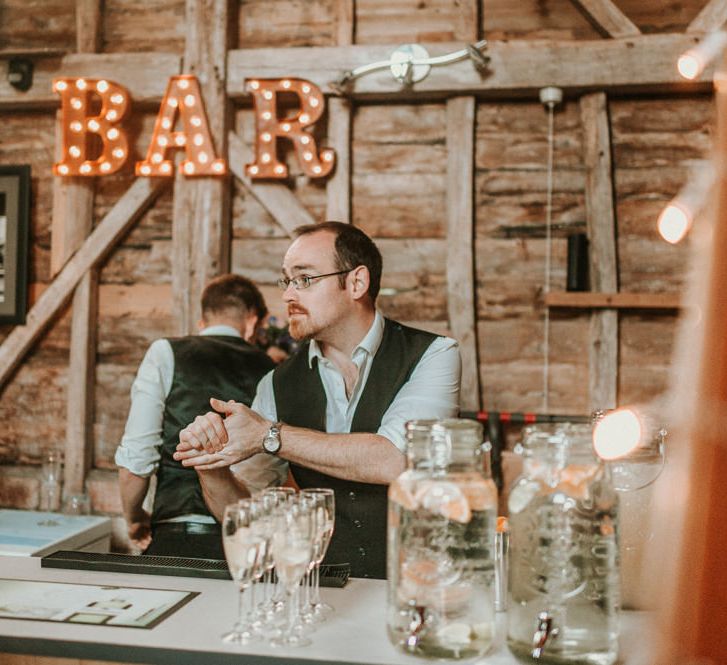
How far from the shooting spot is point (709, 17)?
3926mm

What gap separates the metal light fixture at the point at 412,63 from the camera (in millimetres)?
4000

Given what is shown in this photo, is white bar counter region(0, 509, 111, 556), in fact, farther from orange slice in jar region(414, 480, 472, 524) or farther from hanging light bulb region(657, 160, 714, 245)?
hanging light bulb region(657, 160, 714, 245)

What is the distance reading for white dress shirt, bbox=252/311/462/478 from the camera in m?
2.22

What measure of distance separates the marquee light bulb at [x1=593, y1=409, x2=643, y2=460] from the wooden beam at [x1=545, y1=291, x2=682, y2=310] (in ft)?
7.92

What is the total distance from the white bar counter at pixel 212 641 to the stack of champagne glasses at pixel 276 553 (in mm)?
35

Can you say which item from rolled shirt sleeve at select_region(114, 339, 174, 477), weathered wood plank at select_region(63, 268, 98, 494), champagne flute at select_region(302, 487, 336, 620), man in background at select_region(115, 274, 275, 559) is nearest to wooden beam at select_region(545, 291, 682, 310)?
man in background at select_region(115, 274, 275, 559)

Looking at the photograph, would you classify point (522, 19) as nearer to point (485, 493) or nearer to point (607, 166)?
point (607, 166)

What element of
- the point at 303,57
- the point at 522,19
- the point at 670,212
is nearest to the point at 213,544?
the point at 670,212

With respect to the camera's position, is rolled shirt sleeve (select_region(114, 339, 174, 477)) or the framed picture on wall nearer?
rolled shirt sleeve (select_region(114, 339, 174, 477))

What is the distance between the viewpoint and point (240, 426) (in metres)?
1.95

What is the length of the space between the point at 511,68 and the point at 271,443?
2786 mm

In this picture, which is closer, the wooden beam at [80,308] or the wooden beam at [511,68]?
the wooden beam at [511,68]

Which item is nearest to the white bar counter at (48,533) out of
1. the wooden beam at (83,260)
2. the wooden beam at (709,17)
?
the wooden beam at (83,260)

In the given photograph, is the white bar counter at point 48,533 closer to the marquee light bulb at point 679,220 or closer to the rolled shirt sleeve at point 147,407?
the rolled shirt sleeve at point 147,407
